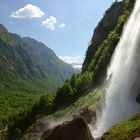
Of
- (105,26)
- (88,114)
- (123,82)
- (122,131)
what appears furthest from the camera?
(105,26)

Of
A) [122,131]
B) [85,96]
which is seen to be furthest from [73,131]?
[85,96]

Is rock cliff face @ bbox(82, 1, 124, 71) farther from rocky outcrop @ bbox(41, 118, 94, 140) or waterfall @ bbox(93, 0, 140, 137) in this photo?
rocky outcrop @ bbox(41, 118, 94, 140)

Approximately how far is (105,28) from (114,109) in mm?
74289

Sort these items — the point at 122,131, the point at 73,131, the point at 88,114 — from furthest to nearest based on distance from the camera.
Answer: the point at 88,114
the point at 73,131
the point at 122,131

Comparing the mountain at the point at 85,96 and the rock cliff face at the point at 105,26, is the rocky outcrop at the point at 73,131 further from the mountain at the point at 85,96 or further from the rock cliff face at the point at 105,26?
the rock cliff face at the point at 105,26

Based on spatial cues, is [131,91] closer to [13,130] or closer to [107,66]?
[107,66]

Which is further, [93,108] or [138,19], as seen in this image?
[138,19]

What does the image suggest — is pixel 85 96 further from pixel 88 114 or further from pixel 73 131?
pixel 73 131

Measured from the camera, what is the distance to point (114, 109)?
64625mm

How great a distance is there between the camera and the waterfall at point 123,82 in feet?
202

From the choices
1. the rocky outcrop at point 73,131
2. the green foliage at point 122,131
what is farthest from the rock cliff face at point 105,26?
the green foliage at point 122,131

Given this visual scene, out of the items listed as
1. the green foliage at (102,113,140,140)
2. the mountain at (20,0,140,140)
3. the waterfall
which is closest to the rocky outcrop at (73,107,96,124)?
the mountain at (20,0,140,140)

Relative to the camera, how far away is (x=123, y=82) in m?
69.3

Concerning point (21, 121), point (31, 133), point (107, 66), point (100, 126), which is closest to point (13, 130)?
point (21, 121)
